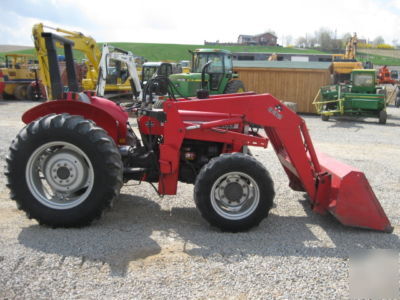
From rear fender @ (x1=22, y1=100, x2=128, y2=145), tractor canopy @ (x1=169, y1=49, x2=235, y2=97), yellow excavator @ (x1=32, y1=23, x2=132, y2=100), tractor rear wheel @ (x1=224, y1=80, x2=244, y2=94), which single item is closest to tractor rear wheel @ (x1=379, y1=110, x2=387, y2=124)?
tractor rear wheel @ (x1=224, y1=80, x2=244, y2=94)

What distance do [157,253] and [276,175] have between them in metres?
3.64

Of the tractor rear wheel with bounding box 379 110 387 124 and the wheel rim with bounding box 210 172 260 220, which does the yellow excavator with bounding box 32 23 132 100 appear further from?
the tractor rear wheel with bounding box 379 110 387 124

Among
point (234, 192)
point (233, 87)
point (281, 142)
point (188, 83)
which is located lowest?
point (234, 192)

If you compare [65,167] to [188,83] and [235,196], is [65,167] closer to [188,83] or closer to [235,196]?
[235,196]

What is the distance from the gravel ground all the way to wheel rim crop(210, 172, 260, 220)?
0.25 m

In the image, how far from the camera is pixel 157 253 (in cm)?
386

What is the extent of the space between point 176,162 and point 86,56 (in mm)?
12966

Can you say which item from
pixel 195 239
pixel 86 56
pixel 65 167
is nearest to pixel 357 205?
pixel 195 239

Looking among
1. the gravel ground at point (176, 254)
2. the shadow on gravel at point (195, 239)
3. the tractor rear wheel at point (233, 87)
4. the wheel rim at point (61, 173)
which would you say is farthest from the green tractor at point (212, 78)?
the wheel rim at point (61, 173)

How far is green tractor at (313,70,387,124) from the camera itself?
15.8m

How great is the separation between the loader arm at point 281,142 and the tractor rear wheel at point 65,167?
25.9 inches

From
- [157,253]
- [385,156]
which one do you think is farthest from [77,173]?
[385,156]

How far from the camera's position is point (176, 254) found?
3836 millimetres

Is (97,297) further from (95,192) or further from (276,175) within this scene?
(276,175)
